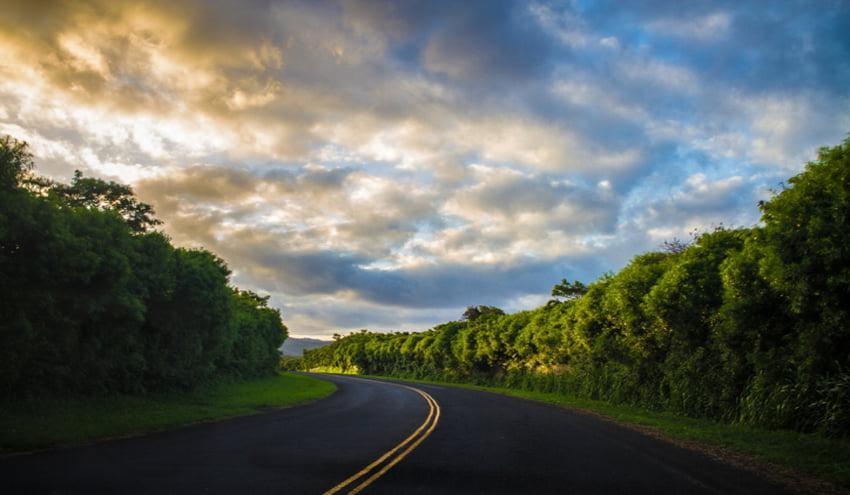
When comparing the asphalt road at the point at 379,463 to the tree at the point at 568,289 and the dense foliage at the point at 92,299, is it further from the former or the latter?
the tree at the point at 568,289

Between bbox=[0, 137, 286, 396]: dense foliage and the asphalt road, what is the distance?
15.0ft

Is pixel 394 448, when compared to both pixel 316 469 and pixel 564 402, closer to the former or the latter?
pixel 316 469

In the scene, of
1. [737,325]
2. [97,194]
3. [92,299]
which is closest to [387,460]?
[92,299]

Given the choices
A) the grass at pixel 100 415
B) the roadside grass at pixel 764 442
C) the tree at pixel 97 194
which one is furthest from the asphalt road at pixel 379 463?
the tree at pixel 97 194

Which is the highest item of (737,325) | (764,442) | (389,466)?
(737,325)

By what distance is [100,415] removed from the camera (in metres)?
16.4

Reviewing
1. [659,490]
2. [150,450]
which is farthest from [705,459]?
[150,450]

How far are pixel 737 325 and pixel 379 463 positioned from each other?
11.4 m

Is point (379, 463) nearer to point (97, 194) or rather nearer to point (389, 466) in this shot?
point (389, 466)

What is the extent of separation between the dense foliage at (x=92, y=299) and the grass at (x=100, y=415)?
80 cm

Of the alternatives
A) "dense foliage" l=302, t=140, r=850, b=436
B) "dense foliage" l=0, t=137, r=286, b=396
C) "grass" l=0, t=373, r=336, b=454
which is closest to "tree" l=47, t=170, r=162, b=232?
"dense foliage" l=0, t=137, r=286, b=396

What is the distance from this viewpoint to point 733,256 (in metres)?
16.9

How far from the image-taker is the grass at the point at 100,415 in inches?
483

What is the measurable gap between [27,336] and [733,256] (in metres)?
19.2
